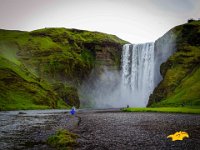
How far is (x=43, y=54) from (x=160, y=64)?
78.7 metres

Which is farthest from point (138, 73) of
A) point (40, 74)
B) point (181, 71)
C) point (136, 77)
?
point (40, 74)

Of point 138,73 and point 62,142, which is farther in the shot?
point 138,73

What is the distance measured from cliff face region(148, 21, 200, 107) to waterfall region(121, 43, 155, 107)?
10.8 meters

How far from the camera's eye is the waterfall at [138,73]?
15575 cm

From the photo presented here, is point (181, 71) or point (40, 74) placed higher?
point (40, 74)

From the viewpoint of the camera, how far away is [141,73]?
162 meters

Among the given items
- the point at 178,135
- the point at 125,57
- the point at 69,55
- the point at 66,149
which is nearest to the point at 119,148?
the point at 66,149

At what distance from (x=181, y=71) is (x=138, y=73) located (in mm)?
39237

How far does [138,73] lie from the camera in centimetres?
16438

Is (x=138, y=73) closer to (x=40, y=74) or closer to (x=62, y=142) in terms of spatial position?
(x=40, y=74)

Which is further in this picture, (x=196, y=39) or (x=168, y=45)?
(x=168, y=45)

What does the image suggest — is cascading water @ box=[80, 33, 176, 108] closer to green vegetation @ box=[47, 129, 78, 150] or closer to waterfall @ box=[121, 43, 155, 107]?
waterfall @ box=[121, 43, 155, 107]

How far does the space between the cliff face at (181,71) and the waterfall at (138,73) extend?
1085cm

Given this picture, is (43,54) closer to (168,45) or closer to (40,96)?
(40,96)
